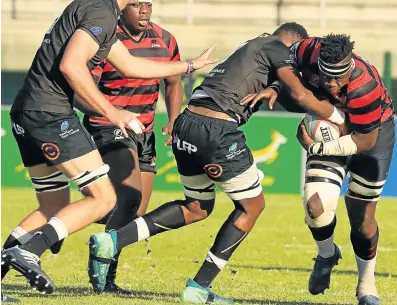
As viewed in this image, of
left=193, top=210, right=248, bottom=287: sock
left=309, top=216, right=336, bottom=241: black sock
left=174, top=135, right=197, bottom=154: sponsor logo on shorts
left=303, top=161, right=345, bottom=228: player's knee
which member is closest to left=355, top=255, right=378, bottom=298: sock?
left=309, top=216, right=336, bottom=241: black sock

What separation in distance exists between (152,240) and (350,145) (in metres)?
6.71

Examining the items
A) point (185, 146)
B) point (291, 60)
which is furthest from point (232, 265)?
point (291, 60)

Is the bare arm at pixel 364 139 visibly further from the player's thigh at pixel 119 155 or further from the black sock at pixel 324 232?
the player's thigh at pixel 119 155

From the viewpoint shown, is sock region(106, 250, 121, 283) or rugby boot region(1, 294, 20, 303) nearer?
rugby boot region(1, 294, 20, 303)

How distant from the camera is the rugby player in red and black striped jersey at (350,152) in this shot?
28.4 feet

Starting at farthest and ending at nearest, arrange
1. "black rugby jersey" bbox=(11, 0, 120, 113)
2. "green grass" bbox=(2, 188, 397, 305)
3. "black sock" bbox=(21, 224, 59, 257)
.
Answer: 1. "green grass" bbox=(2, 188, 397, 305)
2. "black rugby jersey" bbox=(11, 0, 120, 113)
3. "black sock" bbox=(21, 224, 59, 257)

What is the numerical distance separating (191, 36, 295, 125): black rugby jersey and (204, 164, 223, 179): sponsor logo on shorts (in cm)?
44

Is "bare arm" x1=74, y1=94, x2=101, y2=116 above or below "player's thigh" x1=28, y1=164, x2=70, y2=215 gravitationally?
above

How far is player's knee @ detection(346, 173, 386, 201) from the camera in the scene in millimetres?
9141

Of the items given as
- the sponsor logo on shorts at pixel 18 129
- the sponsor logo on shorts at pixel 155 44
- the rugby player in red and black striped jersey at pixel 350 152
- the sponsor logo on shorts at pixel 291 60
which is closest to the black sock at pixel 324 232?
the rugby player in red and black striped jersey at pixel 350 152

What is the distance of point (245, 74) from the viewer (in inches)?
347

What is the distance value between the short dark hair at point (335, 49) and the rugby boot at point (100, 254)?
2.08 meters

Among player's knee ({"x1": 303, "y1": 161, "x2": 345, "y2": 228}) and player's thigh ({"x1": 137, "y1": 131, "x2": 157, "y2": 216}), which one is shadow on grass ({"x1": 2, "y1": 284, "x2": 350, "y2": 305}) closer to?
player's knee ({"x1": 303, "y1": 161, "x2": 345, "y2": 228})

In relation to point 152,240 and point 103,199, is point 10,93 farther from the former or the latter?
point 103,199
